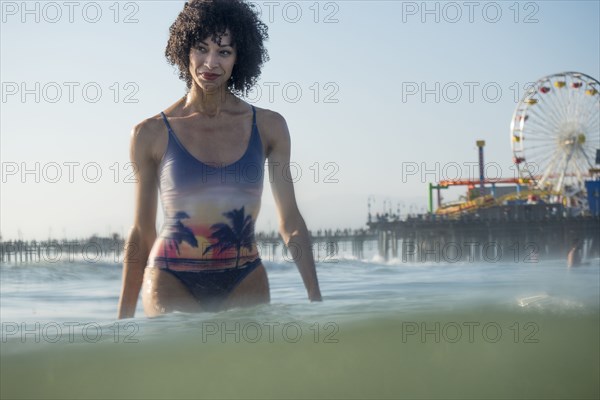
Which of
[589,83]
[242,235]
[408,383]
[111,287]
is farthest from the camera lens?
[589,83]

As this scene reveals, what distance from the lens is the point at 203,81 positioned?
10.9 ft

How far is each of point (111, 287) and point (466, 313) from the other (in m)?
3.18

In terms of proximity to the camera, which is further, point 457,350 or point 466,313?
point 466,313

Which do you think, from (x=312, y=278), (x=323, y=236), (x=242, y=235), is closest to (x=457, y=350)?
(x=312, y=278)

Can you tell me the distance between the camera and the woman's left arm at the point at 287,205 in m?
3.26

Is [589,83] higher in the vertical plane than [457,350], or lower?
higher

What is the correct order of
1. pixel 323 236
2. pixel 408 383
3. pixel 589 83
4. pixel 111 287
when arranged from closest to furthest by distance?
pixel 408 383, pixel 111 287, pixel 589 83, pixel 323 236

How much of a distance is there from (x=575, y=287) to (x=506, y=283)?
0.57 meters

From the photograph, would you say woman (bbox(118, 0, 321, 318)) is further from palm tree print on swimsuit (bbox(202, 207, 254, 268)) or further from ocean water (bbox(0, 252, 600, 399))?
ocean water (bbox(0, 252, 600, 399))

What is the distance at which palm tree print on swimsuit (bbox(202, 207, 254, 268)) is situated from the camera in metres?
3.22

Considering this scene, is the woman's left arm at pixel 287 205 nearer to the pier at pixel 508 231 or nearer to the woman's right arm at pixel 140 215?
the woman's right arm at pixel 140 215

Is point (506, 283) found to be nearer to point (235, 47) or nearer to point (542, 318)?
point (542, 318)

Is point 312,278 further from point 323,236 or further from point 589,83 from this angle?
point 323,236

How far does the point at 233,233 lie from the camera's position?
3.25m
